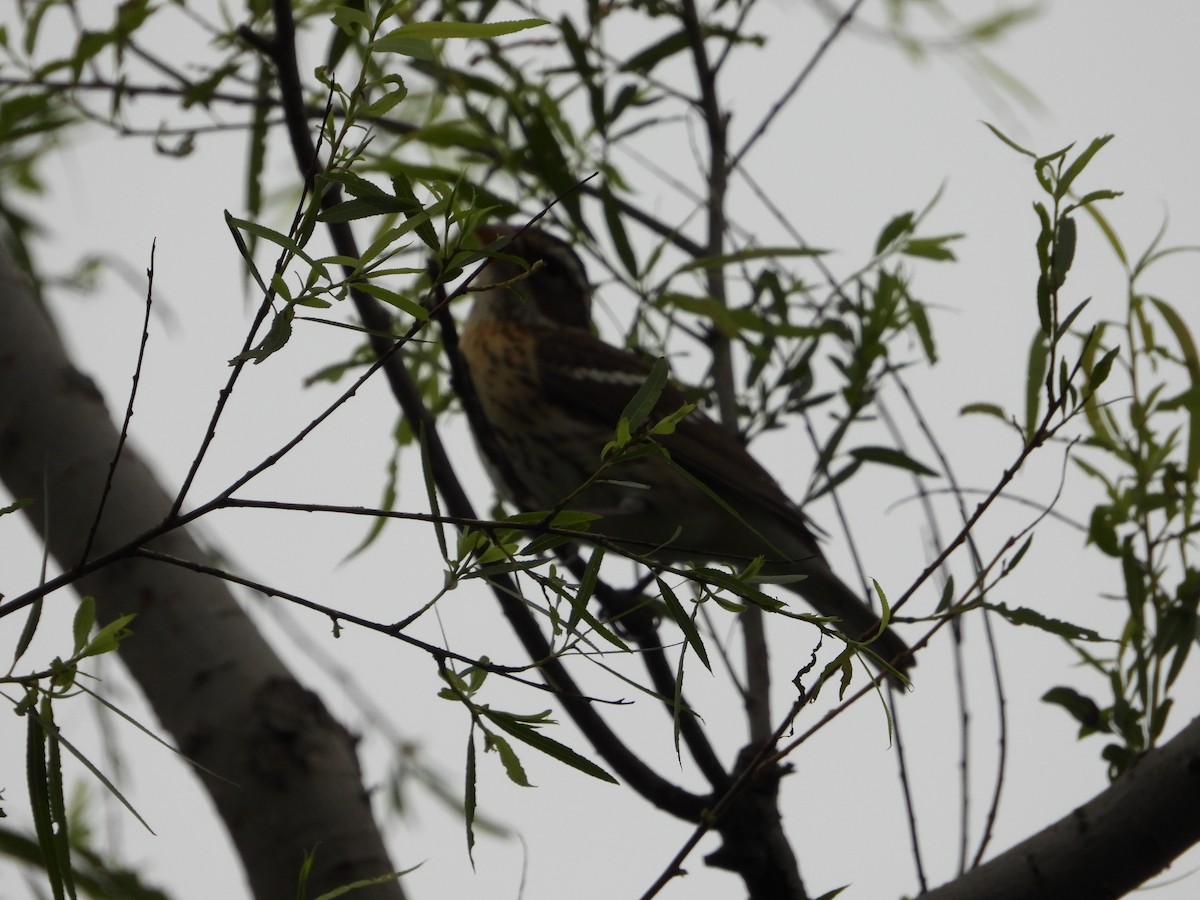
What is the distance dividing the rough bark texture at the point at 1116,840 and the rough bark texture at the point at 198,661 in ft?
3.03

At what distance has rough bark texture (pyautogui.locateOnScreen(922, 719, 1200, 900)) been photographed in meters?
1.78

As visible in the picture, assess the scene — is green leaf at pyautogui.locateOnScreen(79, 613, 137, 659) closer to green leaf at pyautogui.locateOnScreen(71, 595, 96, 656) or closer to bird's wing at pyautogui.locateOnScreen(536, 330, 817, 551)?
green leaf at pyautogui.locateOnScreen(71, 595, 96, 656)

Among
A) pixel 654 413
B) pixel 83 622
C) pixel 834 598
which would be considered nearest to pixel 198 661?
pixel 83 622

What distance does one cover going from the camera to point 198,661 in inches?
89.8

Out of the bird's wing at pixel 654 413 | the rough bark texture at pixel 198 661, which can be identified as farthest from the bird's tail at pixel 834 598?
the rough bark texture at pixel 198 661

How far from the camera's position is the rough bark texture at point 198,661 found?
85.0 inches

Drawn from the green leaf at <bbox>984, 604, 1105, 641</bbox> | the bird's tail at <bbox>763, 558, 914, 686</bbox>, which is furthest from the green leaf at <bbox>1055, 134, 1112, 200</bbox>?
the bird's tail at <bbox>763, 558, 914, 686</bbox>

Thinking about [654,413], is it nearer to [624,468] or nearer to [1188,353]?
[624,468]

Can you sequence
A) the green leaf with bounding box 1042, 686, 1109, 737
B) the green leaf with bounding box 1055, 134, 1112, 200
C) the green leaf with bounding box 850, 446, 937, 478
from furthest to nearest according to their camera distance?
the green leaf with bounding box 850, 446, 937, 478 < the green leaf with bounding box 1042, 686, 1109, 737 < the green leaf with bounding box 1055, 134, 1112, 200

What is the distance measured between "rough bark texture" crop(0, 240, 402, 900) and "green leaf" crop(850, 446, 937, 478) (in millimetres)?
1366

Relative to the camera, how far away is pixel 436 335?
3.17m

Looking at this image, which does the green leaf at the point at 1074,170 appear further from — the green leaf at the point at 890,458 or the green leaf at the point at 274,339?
the green leaf at the point at 890,458

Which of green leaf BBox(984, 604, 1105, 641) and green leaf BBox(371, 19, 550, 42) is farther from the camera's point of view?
green leaf BBox(984, 604, 1105, 641)

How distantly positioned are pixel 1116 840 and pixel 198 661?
1.42 m
